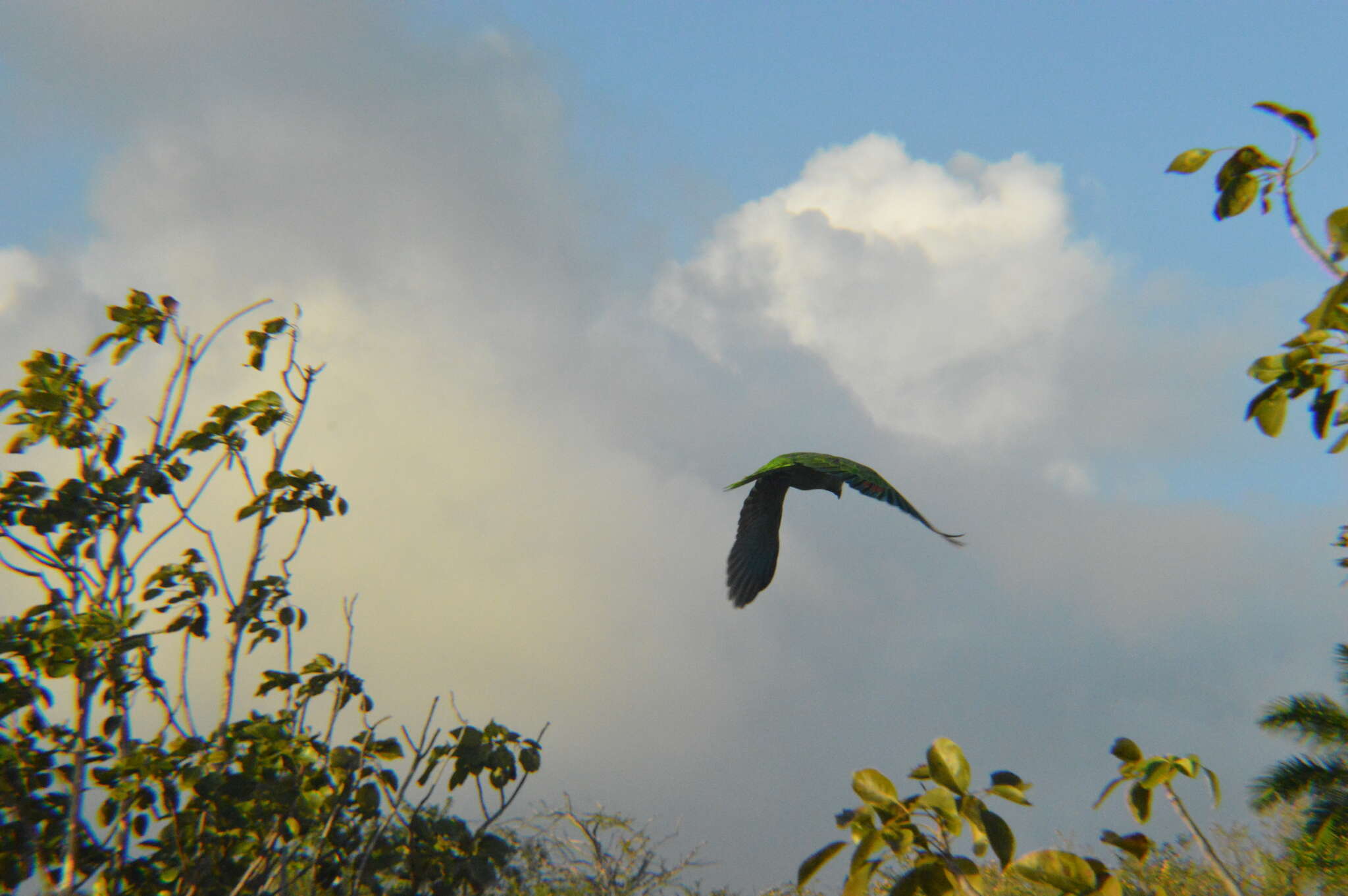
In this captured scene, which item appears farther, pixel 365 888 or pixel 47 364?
pixel 47 364

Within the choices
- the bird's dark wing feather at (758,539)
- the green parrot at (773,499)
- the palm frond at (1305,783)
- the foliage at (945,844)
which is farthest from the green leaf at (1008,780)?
the palm frond at (1305,783)

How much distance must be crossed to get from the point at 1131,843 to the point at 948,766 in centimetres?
57

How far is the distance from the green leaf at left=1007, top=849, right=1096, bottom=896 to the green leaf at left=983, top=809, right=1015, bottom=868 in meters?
0.02

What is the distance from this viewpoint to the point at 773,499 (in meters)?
7.25

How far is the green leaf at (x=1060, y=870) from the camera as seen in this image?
151 cm

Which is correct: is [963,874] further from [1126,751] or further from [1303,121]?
[1303,121]

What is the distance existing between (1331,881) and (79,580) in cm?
1393

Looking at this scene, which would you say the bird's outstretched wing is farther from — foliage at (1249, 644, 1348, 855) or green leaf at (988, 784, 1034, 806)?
foliage at (1249, 644, 1348, 855)

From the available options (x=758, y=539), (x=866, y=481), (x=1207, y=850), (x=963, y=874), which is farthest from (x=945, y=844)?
(x=758, y=539)

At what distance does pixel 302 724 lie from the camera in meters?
4.66

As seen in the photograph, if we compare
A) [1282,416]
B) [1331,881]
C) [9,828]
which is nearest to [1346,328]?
[1282,416]

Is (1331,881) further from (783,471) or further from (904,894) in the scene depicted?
(904,894)

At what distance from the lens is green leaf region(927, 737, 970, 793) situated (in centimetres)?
158

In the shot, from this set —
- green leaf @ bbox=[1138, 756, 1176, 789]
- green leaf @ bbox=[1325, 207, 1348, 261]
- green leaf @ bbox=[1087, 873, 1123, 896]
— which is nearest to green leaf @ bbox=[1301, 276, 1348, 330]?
green leaf @ bbox=[1325, 207, 1348, 261]
